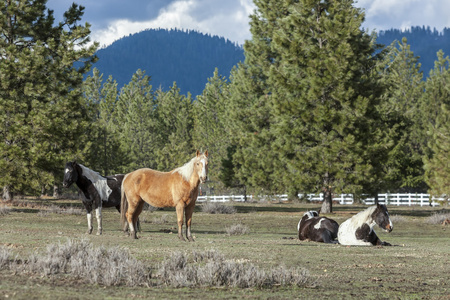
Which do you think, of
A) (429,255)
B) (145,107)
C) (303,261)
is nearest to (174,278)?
(303,261)

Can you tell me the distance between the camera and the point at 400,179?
6669cm

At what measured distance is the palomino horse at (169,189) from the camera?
16.3m

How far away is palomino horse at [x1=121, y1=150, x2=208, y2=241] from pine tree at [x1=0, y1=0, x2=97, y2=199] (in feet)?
64.1

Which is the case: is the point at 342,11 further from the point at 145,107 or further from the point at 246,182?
the point at 145,107

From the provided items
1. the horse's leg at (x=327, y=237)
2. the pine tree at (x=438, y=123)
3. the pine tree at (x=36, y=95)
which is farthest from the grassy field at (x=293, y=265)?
the pine tree at (x=438, y=123)

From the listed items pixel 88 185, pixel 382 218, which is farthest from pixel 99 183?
pixel 382 218

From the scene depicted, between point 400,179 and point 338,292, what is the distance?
5977cm

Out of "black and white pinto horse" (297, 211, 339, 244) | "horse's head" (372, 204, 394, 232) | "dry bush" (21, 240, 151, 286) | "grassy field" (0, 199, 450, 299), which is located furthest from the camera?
"black and white pinto horse" (297, 211, 339, 244)

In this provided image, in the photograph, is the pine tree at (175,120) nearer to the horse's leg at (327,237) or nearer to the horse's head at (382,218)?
the horse's leg at (327,237)

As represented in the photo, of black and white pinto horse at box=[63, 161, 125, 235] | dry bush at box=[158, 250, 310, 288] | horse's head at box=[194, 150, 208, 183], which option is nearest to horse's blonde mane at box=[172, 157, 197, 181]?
horse's head at box=[194, 150, 208, 183]

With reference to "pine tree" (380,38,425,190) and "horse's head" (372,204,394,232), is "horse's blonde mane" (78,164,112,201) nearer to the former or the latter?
"horse's head" (372,204,394,232)

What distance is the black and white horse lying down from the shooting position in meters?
17.3

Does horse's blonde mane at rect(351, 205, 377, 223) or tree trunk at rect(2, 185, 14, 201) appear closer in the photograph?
horse's blonde mane at rect(351, 205, 377, 223)

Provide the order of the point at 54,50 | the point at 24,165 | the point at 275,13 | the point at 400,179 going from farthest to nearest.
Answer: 1. the point at 400,179
2. the point at 275,13
3. the point at 54,50
4. the point at 24,165
